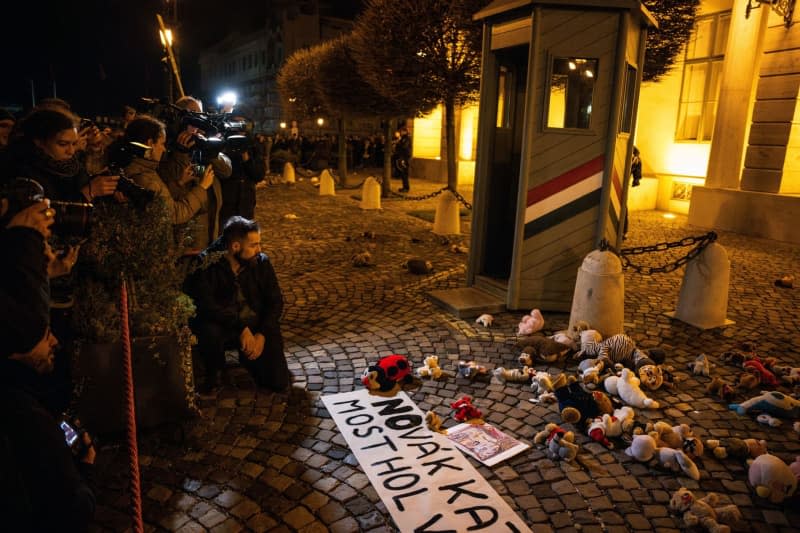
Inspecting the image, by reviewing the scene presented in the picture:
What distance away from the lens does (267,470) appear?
336 cm

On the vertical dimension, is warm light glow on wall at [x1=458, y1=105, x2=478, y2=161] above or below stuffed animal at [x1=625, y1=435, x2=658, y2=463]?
above

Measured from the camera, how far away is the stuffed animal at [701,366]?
4793 mm

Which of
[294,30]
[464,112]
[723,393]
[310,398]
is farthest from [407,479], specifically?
[294,30]

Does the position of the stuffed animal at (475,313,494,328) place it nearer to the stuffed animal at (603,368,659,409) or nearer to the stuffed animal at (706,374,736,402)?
the stuffed animal at (603,368,659,409)

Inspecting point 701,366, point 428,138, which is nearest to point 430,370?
point 701,366

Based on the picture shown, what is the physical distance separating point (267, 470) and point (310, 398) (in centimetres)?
94

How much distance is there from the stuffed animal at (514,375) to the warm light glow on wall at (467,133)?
17102 millimetres

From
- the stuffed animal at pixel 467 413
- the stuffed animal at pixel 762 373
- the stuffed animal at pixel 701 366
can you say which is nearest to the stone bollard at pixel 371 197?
the stuffed animal at pixel 701 366

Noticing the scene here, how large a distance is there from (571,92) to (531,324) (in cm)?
250

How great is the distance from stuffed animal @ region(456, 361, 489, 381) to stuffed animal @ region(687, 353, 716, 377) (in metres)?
1.82

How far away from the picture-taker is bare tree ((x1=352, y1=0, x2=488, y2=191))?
439 inches

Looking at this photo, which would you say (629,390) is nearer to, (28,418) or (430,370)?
(430,370)

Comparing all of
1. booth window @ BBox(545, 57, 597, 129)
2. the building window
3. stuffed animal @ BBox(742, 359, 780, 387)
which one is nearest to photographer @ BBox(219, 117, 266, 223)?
booth window @ BBox(545, 57, 597, 129)

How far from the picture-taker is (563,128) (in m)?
5.82
